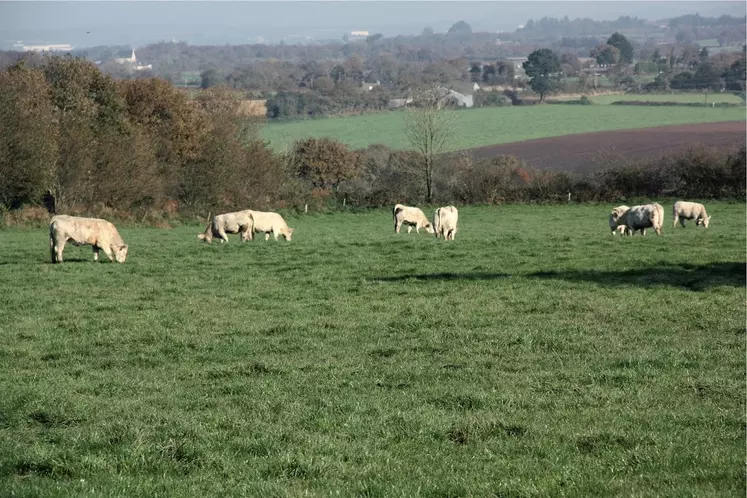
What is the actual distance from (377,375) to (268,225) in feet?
66.5

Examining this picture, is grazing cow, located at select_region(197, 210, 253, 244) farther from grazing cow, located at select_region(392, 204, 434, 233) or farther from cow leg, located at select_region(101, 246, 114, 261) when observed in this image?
grazing cow, located at select_region(392, 204, 434, 233)

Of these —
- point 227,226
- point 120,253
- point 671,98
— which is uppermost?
point 671,98

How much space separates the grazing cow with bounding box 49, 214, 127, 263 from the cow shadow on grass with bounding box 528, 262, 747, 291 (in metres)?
11.4

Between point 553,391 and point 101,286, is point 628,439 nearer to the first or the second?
point 553,391

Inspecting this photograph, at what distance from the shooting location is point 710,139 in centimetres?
7588

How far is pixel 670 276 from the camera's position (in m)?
20.7

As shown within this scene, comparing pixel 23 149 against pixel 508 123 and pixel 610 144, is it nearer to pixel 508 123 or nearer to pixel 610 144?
pixel 610 144

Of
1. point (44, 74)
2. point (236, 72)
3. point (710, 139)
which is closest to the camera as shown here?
point (44, 74)

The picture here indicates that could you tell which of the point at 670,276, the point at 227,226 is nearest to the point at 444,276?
the point at 670,276

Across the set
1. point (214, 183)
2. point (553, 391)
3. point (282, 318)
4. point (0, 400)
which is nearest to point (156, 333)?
point (282, 318)

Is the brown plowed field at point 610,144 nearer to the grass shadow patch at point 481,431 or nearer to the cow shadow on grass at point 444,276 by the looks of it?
the cow shadow on grass at point 444,276

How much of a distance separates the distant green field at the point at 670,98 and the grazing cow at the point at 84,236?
108 metres

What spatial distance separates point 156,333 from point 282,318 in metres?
2.57

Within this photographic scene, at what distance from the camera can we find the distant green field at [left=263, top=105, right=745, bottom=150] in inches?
3888
